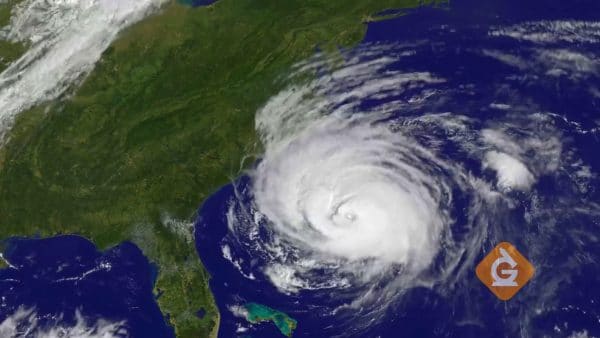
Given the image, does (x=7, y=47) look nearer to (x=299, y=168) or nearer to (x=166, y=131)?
(x=166, y=131)

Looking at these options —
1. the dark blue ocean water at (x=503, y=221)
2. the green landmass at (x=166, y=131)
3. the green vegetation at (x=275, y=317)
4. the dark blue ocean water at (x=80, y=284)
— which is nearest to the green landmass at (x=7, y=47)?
the green landmass at (x=166, y=131)

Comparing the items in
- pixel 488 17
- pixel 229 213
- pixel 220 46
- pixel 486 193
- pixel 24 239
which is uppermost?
pixel 220 46

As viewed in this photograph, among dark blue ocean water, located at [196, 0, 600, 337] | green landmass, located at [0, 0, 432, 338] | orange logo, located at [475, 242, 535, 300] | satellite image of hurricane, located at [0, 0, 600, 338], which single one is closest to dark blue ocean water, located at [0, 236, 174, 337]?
satellite image of hurricane, located at [0, 0, 600, 338]

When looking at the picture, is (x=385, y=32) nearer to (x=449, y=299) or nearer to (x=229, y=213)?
(x=229, y=213)

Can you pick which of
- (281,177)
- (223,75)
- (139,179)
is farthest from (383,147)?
(139,179)

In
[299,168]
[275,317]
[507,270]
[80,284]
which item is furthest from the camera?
[80,284]

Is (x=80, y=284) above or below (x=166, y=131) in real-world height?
below

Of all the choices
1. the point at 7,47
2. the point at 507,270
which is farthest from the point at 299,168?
the point at 7,47
